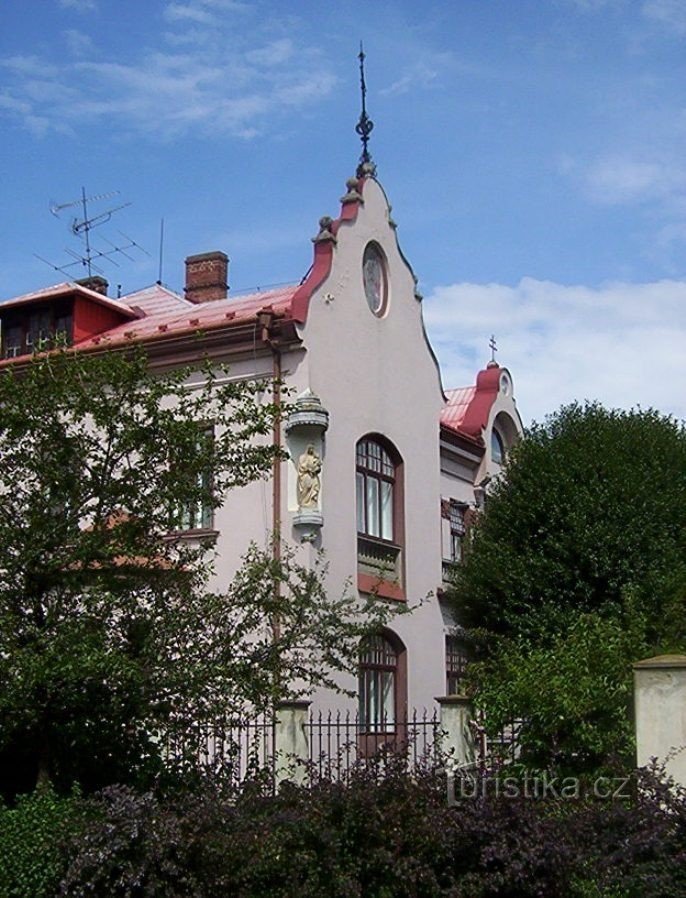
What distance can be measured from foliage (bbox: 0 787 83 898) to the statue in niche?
922cm

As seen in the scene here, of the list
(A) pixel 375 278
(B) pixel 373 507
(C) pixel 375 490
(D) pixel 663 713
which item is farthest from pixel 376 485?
(D) pixel 663 713

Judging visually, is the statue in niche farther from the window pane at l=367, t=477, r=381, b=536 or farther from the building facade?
the window pane at l=367, t=477, r=381, b=536

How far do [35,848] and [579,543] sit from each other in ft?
44.7

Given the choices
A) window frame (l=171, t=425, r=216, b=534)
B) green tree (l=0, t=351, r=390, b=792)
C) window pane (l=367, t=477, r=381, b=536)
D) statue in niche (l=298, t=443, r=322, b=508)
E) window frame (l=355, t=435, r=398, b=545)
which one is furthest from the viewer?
window pane (l=367, t=477, r=381, b=536)

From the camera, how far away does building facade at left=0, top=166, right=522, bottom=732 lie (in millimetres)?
20578

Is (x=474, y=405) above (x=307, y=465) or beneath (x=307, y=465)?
above

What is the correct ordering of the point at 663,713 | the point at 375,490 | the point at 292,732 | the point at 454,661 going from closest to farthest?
the point at 663,713 → the point at 292,732 → the point at 375,490 → the point at 454,661

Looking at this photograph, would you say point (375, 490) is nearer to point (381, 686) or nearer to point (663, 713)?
point (381, 686)

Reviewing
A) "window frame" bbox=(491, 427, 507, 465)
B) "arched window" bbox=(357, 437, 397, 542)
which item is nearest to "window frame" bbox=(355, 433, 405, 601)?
"arched window" bbox=(357, 437, 397, 542)

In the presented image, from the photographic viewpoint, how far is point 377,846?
36.6ft

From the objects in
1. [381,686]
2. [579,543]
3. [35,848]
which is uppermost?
[579,543]

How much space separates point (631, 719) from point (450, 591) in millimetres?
7905

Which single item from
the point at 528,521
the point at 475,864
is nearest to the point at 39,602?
the point at 475,864

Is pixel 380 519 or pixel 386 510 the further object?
pixel 386 510
